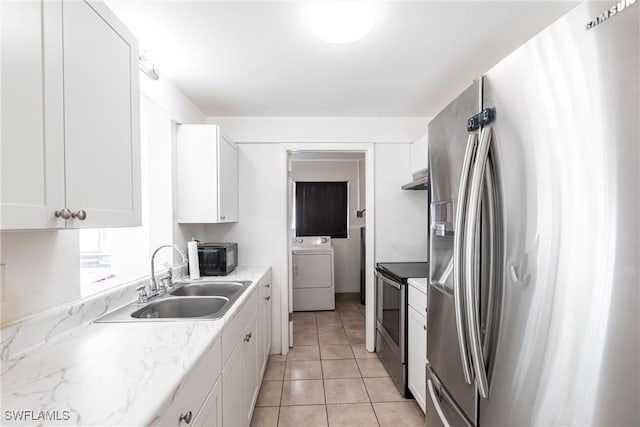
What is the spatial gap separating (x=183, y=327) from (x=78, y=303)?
0.46 m

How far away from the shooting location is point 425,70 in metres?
1.89

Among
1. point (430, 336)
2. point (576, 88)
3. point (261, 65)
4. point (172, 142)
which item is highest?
point (261, 65)

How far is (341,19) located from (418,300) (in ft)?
5.44

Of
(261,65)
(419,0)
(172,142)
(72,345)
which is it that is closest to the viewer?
(72,345)

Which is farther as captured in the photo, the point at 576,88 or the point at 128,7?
the point at 128,7

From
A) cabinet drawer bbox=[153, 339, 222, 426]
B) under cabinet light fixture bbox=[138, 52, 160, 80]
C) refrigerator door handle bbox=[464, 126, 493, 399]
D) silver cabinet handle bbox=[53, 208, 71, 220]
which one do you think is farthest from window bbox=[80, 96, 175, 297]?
refrigerator door handle bbox=[464, 126, 493, 399]

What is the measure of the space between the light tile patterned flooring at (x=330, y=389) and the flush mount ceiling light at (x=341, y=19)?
2.26 m

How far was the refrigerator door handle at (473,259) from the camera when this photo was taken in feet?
2.64

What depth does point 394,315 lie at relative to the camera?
7.21 feet

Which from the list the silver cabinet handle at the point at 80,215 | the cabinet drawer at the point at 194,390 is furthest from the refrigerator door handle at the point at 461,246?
the silver cabinet handle at the point at 80,215

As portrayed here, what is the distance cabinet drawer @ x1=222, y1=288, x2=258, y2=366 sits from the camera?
123cm

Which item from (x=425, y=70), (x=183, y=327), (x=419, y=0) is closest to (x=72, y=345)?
(x=183, y=327)

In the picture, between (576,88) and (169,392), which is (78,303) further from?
(576,88)

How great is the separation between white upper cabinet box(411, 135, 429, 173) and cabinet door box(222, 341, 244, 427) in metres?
1.86
